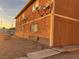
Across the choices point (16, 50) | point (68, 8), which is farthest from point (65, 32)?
point (16, 50)

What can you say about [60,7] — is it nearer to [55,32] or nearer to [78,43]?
[55,32]

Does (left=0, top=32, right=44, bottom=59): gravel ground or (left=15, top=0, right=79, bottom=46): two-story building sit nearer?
(left=0, top=32, right=44, bottom=59): gravel ground

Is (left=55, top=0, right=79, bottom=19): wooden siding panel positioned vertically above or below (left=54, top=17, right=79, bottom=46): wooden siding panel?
above

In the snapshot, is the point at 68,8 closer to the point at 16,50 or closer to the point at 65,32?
the point at 65,32

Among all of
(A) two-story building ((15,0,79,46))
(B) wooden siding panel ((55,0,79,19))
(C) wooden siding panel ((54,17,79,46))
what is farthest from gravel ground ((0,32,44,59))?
(B) wooden siding panel ((55,0,79,19))

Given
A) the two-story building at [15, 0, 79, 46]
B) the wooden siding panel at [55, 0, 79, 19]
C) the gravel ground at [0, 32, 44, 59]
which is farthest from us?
the wooden siding panel at [55, 0, 79, 19]

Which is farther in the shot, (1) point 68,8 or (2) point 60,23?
(1) point 68,8

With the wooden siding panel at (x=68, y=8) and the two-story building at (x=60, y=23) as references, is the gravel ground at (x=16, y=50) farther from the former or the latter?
the wooden siding panel at (x=68, y=8)

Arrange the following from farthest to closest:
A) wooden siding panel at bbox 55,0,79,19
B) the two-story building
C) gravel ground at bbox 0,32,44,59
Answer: wooden siding panel at bbox 55,0,79,19
the two-story building
gravel ground at bbox 0,32,44,59

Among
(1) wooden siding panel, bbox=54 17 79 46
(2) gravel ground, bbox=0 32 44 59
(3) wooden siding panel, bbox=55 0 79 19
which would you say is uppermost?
(3) wooden siding panel, bbox=55 0 79 19

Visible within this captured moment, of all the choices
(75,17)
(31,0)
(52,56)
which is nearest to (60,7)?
(75,17)

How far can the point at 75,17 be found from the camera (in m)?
12.9

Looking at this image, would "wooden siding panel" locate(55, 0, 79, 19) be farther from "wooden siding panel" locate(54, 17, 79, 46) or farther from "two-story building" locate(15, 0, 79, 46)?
"wooden siding panel" locate(54, 17, 79, 46)

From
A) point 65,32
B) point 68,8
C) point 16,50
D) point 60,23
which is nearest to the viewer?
point 16,50
